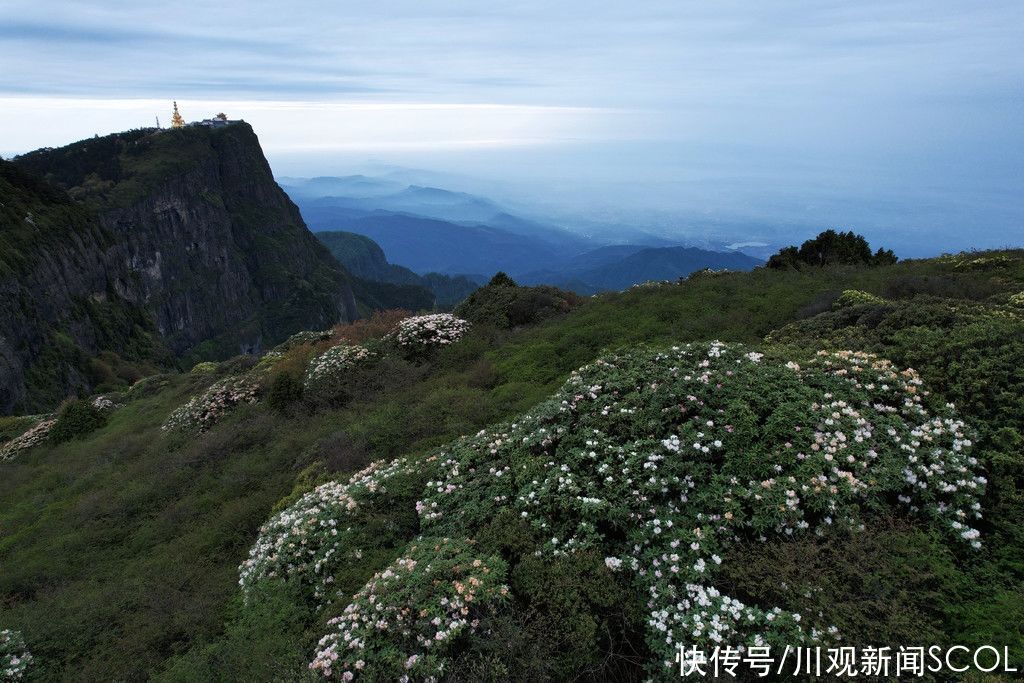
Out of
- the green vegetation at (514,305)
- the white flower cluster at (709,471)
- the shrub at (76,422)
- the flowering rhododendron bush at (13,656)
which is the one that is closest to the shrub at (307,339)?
the green vegetation at (514,305)

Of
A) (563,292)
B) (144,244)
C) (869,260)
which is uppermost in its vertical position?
(869,260)

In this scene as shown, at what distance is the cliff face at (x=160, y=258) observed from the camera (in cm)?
5978

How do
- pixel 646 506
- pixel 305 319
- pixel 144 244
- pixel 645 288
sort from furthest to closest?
pixel 305 319, pixel 144 244, pixel 645 288, pixel 646 506

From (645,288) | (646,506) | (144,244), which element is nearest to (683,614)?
(646,506)

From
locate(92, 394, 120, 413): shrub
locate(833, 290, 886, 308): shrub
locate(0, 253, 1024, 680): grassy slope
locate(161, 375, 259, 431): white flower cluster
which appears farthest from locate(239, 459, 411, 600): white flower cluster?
locate(92, 394, 120, 413): shrub

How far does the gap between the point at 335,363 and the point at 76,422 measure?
49.3 feet

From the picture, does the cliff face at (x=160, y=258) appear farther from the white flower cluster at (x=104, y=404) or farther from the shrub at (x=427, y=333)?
Answer: the shrub at (x=427, y=333)

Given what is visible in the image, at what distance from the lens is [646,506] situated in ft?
20.3

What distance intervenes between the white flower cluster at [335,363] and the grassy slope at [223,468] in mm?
1724

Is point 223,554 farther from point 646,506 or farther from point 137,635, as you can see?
point 646,506

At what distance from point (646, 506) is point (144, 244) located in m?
149

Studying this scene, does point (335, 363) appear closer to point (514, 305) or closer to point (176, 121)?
point (514, 305)

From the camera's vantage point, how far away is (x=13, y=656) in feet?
23.8

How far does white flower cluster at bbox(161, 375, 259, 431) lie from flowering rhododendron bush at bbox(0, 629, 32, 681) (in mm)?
10418
